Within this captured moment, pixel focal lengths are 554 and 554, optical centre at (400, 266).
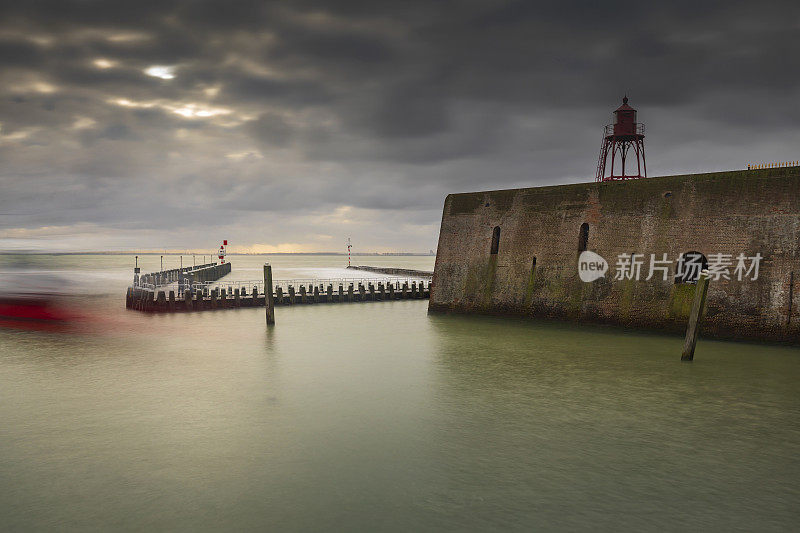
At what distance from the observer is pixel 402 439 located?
855cm

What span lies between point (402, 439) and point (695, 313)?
9238mm

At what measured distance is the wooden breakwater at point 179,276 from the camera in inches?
1200

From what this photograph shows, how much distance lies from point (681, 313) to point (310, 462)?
14044 mm

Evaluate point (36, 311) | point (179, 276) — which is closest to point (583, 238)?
point (179, 276)

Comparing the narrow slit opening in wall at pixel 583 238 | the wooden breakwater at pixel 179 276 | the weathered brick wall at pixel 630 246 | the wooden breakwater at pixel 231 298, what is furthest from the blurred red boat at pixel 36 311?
the narrow slit opening in wall at pixel 583 238

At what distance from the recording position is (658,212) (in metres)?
18.3

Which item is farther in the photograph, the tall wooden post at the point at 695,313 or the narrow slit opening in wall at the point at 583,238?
the narrow slit opening in wall at the point at 583,238

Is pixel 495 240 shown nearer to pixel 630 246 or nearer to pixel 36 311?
pixel 630 246

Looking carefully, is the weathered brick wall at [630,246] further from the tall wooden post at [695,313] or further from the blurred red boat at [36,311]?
the blurred red boat at [36,311]

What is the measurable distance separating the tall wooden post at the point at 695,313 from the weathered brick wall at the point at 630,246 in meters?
3.09
